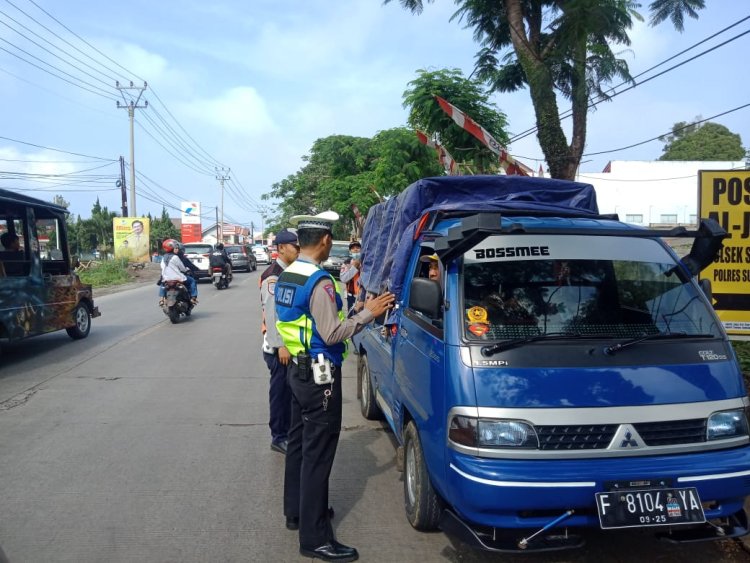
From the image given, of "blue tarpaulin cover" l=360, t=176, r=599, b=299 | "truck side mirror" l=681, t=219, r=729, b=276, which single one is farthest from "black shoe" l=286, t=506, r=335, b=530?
"truck side mirror" l=681, t=219, r=729, b=276

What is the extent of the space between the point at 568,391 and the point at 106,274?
29616 millimetres

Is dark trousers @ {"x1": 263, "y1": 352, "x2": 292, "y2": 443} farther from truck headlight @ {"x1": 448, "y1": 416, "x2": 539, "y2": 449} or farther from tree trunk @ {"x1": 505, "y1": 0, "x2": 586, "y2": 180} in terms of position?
tree trunk @ {"x1": 505, "y1": 0, "x2": 586, "y2": 180}

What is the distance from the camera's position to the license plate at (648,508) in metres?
2.80

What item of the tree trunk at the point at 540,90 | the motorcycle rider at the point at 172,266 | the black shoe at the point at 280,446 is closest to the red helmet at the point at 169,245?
the motorcycle rider at the point at 172,266

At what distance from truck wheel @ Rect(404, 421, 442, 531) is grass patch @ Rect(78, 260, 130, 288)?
2493 centimetres

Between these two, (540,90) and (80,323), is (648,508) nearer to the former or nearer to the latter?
(540,90)

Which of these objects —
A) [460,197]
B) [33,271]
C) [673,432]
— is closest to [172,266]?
[33,271]

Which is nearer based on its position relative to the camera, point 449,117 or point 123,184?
point 449,117

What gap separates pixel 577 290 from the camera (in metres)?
3.69

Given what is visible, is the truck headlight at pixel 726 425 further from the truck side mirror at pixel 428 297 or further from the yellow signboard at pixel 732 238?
the yellow signboard at pixel 732 238

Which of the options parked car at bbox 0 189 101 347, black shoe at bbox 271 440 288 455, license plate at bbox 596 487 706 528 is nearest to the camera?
license plate at bbox 596 487 706 528

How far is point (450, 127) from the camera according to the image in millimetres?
12680

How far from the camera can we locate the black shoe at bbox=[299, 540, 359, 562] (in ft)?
11.1

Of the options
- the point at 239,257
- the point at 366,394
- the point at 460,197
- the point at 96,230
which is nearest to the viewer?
the point at 460,197
